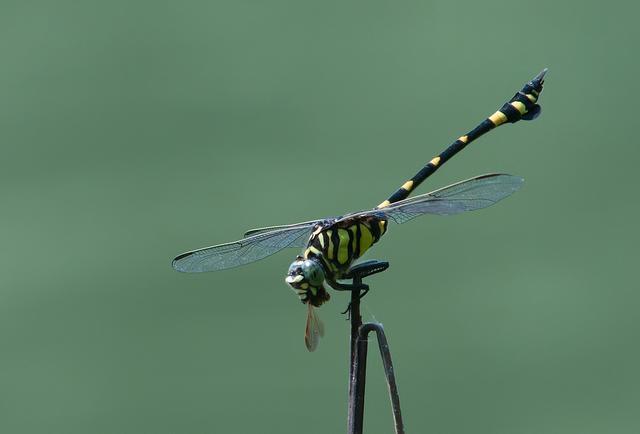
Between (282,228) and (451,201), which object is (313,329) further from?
(451,201)

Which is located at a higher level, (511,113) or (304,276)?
(511,113)

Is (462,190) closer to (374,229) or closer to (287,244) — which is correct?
(374,229)

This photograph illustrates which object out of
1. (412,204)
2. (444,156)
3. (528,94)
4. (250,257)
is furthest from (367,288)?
(528,94)

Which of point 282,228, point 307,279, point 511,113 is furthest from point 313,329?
point 511,113

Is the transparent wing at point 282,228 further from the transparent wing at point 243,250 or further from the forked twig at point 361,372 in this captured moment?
the forked twig at point 361,372

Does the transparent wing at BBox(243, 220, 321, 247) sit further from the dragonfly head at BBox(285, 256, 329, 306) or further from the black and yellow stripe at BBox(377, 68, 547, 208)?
the black and yellow stripe at BBox(377, 68, 547, 208)

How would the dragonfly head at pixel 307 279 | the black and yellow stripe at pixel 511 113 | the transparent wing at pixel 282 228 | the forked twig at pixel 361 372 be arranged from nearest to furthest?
the forked twig at pixel 361 372 → the dragonfly head at pixel 307 279 → the transparent wing at pixel 282 228 → the black and yellow stripe at pixel 511 113

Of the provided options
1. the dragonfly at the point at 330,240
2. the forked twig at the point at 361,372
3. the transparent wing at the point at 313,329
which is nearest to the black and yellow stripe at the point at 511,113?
the dragonfly at the point at 330,240
